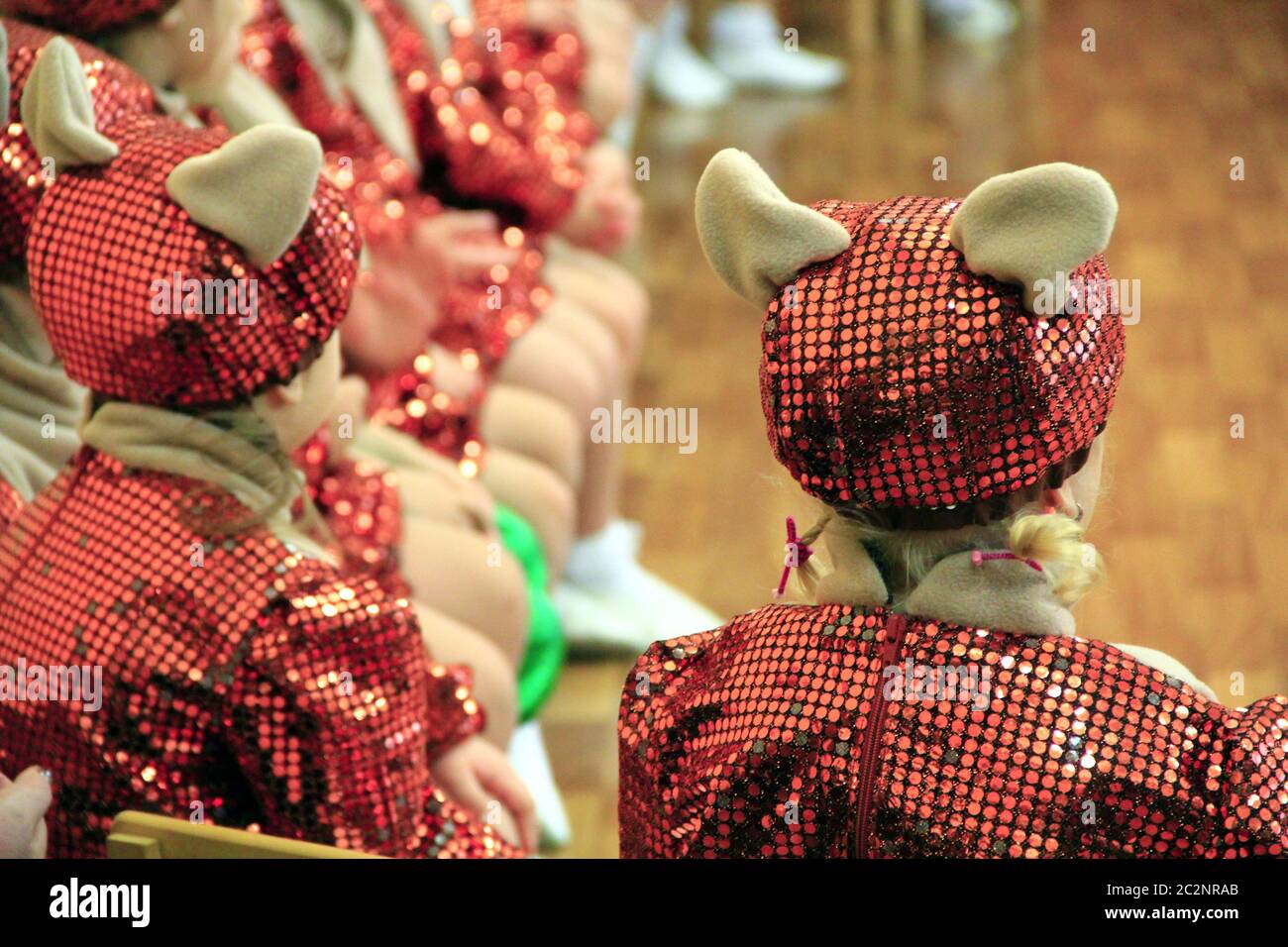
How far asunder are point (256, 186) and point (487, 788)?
0.60 metres

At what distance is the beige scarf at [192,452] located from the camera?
1279mm

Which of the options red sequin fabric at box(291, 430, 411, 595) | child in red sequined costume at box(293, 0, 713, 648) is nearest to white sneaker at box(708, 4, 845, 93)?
child in red sequined costume at box(293, 0, 713, 648)

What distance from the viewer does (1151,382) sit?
325 centimetres

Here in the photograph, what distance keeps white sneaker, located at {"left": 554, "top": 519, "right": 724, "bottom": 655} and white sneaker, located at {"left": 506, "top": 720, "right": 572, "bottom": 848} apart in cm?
42

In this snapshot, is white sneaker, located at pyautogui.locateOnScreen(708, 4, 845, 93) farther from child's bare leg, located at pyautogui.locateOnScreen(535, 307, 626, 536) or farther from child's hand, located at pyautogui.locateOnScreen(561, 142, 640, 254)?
child's bare leg, located at pyautogui.locateOnScreen(535, 307, 626, 536)

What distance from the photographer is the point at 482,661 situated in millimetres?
1862

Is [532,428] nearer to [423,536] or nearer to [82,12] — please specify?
[423,536]

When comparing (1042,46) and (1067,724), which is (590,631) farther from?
(1042,46)

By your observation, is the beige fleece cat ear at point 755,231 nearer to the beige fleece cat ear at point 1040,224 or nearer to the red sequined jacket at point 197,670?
the beige fleece cat ear at point 1040,224

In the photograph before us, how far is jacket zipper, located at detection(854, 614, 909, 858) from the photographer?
1056mm

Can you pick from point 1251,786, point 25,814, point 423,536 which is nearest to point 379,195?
point 423,536

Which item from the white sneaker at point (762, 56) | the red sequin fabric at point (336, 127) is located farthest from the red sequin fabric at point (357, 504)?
the white sneaker at point (762, 56)

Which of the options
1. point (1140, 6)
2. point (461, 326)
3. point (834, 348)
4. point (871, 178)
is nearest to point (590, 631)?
point (461, 326)
